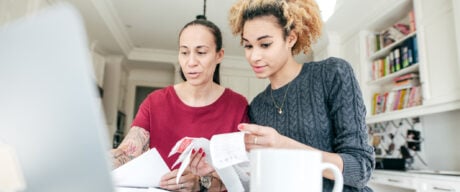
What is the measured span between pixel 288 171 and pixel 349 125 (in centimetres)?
49

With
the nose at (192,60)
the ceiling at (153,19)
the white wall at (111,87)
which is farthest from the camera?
the white wall at (111,87)

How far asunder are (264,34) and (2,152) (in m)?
0.80

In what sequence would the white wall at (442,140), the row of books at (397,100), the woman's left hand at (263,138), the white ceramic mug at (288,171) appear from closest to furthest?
the white ceramic mug at (288,171) → the woman's left hand at (263,138) → the white wall at (442,140) → the row of books at (397,100)

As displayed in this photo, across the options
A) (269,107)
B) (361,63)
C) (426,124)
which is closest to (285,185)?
(269,107)

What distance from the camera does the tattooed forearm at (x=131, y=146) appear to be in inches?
38.9

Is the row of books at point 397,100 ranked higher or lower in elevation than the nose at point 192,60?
Answer: higher

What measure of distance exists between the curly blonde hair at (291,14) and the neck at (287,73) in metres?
0.07

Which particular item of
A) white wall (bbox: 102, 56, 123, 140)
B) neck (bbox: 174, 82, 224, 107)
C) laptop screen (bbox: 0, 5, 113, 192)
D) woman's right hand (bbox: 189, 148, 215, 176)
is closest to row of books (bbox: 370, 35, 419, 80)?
neck (bbox: 174, 82, 224, 107)

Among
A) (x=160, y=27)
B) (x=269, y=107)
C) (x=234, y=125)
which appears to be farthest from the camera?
(x=160, y=27)

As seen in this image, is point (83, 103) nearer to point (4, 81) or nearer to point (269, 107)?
point (4, 81)

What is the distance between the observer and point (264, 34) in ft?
3.14

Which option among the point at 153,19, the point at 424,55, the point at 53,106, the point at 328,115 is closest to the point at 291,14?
the point at 328,115

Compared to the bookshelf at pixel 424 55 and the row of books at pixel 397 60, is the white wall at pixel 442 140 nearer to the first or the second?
the bookshelf at pixel 424 55

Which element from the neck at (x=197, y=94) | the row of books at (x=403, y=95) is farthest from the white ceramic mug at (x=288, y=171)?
the row of books at (x=403, y=95)
